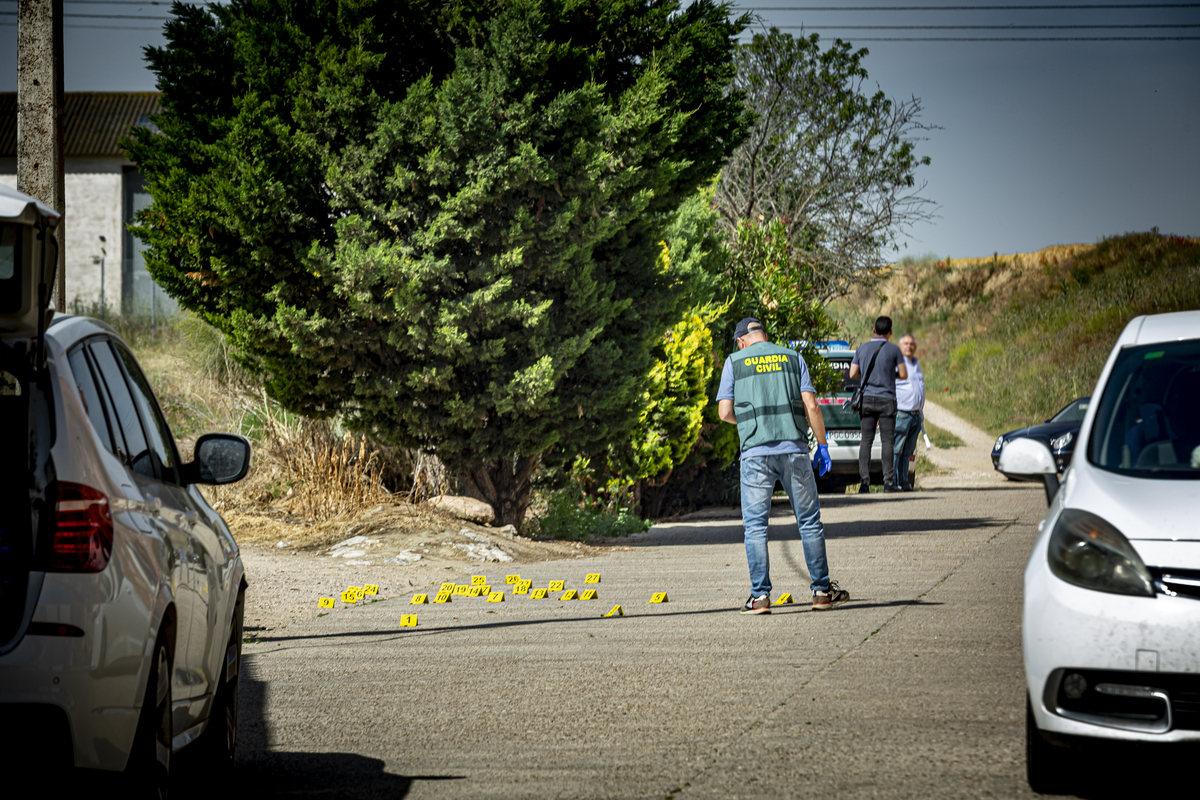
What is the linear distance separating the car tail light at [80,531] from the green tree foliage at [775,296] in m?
16.0

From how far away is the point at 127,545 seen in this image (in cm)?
338

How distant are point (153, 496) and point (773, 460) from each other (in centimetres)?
545

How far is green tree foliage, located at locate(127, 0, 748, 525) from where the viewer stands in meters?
12.1

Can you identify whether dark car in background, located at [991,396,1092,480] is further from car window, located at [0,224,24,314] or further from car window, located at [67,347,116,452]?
car window, located at [0,224,24,314]

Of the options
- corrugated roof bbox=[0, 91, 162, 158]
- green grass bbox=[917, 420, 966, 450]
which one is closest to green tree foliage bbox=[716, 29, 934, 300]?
green grass bbox=[917, 420, 966, 450]

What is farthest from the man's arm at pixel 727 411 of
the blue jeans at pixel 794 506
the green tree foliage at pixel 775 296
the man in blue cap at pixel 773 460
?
the green tree foliage at pixel 775 296

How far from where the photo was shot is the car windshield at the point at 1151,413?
489cm

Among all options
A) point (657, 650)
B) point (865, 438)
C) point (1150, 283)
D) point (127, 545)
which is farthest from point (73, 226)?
point (127, 545)

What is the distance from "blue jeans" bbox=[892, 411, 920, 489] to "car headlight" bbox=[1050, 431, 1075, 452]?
2023 millimetres

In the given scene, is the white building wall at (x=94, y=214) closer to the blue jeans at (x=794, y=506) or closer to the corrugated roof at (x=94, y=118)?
the corrugated roof at (x=94, y=118)

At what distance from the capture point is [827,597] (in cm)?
884

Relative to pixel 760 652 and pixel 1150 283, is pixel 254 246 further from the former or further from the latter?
pixel 1150 283

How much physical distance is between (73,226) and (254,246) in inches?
1462

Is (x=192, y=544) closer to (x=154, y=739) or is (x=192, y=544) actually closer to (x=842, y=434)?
(x=154, y=739)
